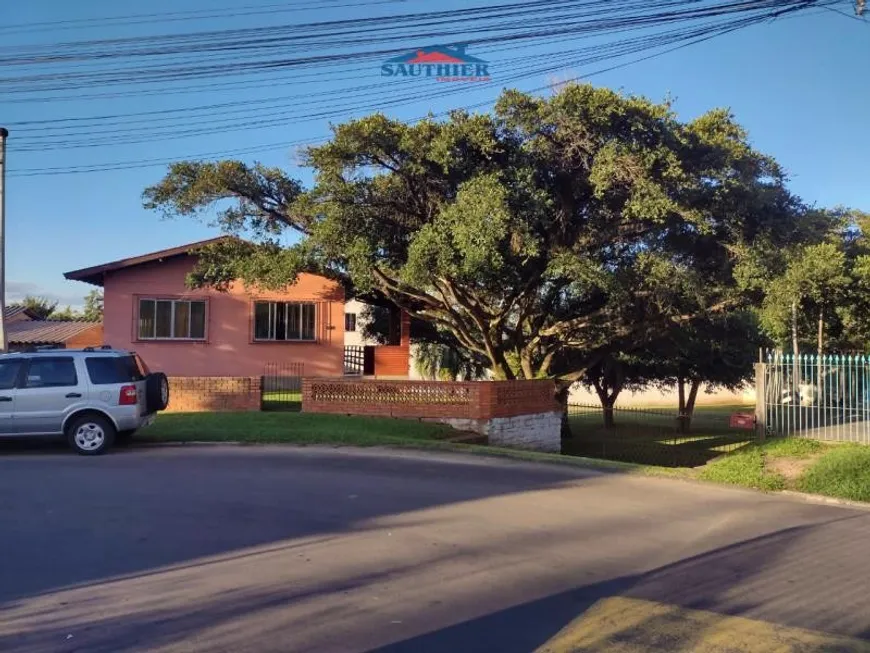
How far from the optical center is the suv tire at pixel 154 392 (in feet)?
45.1

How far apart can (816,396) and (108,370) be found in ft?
47.7

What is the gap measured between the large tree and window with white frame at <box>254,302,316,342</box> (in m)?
5.74

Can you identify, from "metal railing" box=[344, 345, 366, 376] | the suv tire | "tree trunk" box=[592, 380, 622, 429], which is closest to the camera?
the suv tire

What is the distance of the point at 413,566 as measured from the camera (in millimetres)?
6516

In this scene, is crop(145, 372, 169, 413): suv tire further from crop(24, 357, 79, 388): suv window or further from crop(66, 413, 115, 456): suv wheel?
crop(24, 357, 79, 388): suv window

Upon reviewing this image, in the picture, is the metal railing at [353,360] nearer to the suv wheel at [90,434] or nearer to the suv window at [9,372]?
the suv wheel at [90,434]

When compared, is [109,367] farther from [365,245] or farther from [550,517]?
[550,517]

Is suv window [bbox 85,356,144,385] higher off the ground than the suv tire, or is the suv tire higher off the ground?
suv window [bbox 85,356,144,385]

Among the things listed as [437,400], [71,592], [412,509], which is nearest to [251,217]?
[437,400]

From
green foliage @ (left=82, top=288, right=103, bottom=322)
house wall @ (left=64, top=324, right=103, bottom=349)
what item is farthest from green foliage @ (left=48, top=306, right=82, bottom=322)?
house wall @ (left=64, top=324, right=103, bottom=349)

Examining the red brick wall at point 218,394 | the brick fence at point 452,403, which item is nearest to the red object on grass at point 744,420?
the brick fence at point 452,403

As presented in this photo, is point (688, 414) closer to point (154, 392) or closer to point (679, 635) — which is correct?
point (154, 392)

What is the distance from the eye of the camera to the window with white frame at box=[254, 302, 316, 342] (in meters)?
25.7

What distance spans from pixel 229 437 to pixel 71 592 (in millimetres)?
9259
